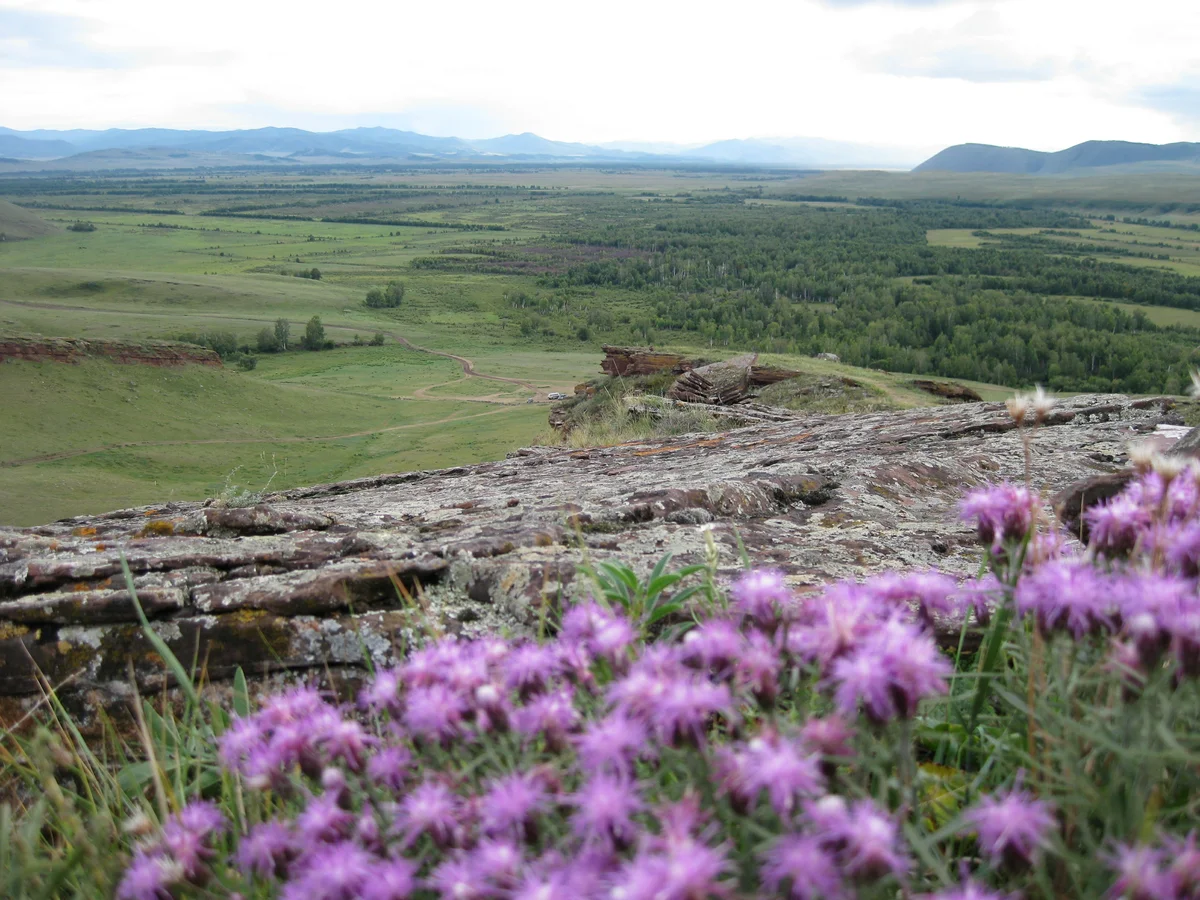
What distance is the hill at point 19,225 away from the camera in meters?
178

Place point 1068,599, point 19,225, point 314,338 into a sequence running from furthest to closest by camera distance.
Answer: point 19,225
point 314,338
point 1068,599

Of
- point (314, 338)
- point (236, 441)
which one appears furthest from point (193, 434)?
point (314, 338)

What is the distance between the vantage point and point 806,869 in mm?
1094

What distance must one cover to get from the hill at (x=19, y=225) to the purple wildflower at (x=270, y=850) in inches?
8575

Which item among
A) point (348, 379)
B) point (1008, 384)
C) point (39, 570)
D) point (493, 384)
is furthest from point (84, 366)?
point (1008, 384)

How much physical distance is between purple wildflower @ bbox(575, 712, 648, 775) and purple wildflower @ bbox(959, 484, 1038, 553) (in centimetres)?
107

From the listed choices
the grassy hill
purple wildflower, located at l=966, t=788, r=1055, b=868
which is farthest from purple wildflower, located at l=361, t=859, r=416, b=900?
the grassy hill

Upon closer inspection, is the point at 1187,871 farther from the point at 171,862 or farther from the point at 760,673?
the point at 171,862

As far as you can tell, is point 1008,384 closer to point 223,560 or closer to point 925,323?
point 925,323

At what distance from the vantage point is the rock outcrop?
50.8 metres

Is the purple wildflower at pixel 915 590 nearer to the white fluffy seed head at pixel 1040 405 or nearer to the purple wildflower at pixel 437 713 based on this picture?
the white fluffy seed head at pixel 1040 405

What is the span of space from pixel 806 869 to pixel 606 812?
281mm

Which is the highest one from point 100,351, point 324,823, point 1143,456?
point 1143,456

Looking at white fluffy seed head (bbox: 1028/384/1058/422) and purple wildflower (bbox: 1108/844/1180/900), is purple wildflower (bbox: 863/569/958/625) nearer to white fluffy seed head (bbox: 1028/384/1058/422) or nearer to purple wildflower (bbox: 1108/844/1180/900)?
white fluffy seed head (bbox: 1028/384/1058/422)
